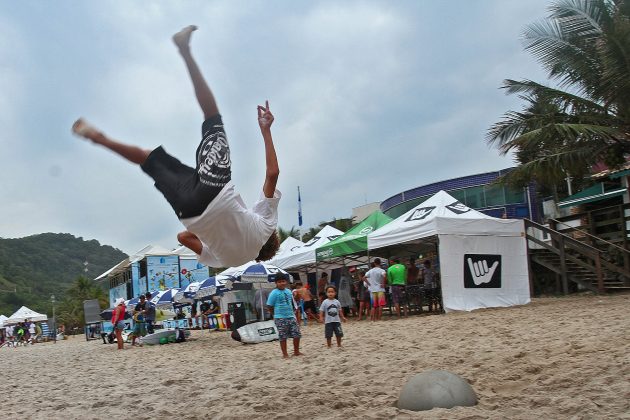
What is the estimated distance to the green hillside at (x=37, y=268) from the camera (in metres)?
79.4

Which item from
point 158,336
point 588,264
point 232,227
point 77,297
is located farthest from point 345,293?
point 77,297

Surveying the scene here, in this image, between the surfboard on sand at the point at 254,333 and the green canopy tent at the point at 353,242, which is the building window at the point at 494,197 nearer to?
the green canopy tent at the point at 353,242

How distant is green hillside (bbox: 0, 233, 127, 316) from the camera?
79438 millimetres

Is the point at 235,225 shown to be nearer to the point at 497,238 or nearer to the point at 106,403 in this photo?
the point at 106,403

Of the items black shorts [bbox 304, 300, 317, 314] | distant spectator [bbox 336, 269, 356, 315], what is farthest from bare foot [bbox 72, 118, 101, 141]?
black shorts [bbox 304, 300, 317, 314]

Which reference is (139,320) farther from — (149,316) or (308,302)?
(308,302)

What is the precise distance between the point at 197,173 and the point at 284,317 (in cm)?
678

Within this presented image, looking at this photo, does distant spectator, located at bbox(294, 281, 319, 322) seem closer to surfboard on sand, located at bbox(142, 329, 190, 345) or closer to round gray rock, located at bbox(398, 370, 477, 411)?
surfboard on sand, located at bbox(142, 329, 190, 345)

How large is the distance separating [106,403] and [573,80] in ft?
48.3

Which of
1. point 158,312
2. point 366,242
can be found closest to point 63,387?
point 366,242

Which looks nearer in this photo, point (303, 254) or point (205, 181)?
point (205, 181)

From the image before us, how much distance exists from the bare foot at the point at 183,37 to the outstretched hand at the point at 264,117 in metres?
0.88

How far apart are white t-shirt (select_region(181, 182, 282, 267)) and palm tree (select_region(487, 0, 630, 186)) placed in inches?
507

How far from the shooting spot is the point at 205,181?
4.27m
